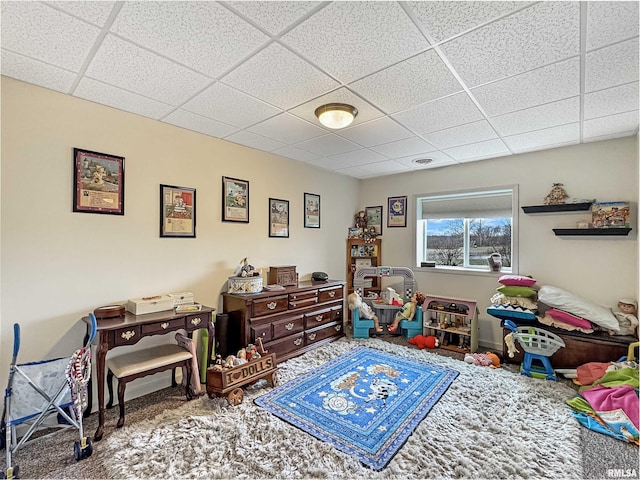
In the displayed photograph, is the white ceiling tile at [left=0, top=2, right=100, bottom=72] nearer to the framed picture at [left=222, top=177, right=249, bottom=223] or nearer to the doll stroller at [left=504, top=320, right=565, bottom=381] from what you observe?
the framed picture at [left=222, top=177, right=249, bottom=223]

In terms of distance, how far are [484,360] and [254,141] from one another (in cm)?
351

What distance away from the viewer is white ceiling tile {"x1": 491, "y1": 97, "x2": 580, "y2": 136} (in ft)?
7.93

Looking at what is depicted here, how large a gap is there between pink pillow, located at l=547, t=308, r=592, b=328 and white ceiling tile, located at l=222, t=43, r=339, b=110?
3146 millimetres

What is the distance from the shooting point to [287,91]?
223 centimetres

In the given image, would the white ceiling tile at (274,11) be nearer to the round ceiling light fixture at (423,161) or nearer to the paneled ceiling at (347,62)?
the paneled ceiling at (347,62)

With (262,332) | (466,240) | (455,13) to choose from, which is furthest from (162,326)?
(466,240)

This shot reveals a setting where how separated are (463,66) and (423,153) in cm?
189

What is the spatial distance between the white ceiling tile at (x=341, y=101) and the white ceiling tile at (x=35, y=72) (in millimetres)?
1595

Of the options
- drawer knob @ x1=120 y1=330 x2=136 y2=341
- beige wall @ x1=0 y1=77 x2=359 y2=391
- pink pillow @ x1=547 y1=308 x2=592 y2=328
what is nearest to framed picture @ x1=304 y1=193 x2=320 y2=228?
beige wall @ x1=0 y1=77 x2=359 y2=391

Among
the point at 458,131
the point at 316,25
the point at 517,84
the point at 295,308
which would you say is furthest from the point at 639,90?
the point at 295,308

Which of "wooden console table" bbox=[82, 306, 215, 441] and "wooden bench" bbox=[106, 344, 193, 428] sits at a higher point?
"wooden console table" bbox=[82, 306, 215, 441]

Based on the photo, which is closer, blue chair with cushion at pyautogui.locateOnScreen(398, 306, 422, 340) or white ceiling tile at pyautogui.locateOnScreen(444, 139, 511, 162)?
white ceiling tile at pyautogui.locateOnScreen(444, 139, 511, 162)

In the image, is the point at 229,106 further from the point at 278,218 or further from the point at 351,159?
the point at 351,159

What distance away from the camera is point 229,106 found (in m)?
2.49
